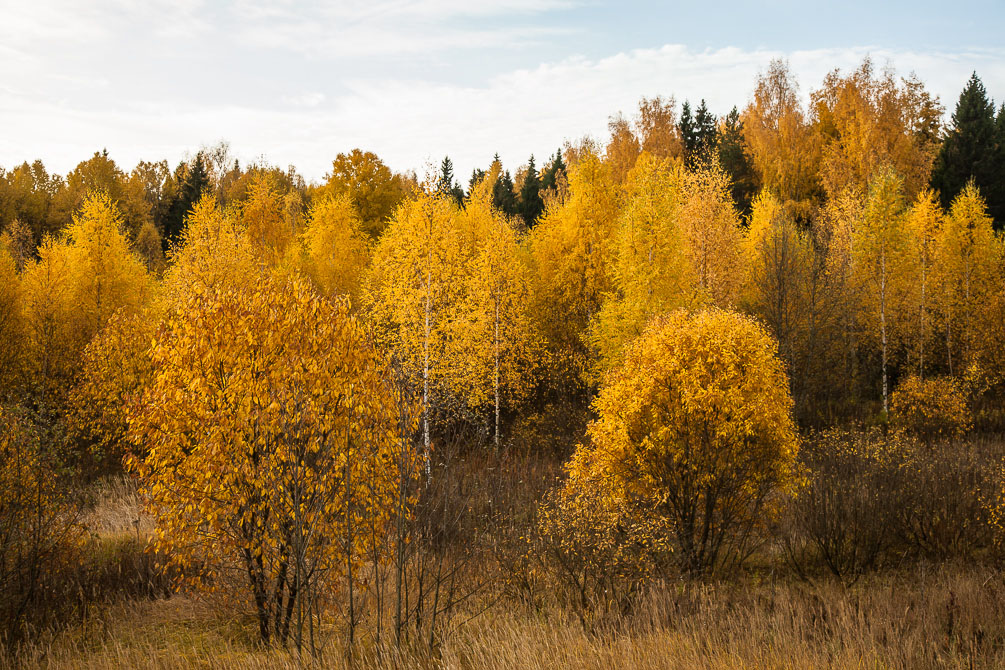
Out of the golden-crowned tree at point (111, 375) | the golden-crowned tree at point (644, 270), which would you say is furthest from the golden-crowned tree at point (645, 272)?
the golden-crowned tree at point (111, 375)

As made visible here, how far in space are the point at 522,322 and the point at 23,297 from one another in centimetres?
2140

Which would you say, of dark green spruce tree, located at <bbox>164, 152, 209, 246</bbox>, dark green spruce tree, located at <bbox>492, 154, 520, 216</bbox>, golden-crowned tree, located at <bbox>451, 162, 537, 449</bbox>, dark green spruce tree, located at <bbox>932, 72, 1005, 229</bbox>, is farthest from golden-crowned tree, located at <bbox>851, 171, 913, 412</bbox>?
dark green spruce tree, located at <bbox>164, 152, 209, 246</bbox>

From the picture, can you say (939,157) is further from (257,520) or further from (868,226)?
(257,520)

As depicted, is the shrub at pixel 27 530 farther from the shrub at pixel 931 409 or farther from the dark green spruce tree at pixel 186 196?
the dark green spruce tree at pixel 186 196

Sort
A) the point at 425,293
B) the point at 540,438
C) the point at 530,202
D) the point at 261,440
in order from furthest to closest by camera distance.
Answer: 1. the point at 530,202
2. the point at 540,438
3. the point at 425,293
4. the point at 261,440

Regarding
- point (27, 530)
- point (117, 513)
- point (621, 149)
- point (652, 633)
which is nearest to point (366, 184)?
point (621, 149)

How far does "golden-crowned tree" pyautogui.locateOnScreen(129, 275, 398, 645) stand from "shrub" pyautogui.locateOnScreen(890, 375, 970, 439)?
21.9 meters

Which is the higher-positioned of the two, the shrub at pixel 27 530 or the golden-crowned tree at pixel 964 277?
the golden-crowned tree at pixel 964 277

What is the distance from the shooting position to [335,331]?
10438mm

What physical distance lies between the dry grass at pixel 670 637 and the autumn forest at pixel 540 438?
8cm

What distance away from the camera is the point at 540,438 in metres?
24.7

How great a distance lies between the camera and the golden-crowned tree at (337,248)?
33.3 meters

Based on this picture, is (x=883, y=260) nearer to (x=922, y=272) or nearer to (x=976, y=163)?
(x=922, y=272)

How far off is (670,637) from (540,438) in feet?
57.0
